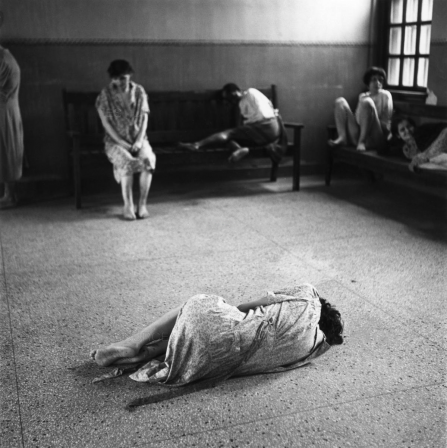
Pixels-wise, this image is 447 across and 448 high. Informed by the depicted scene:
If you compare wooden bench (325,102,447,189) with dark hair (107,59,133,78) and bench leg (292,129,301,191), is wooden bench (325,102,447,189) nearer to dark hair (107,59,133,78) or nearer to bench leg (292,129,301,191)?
bench leg (292,129,301,191)

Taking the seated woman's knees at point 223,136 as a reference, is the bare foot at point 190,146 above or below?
below

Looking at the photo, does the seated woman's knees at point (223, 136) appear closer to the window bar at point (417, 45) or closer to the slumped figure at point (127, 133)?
the slumped figure at point (127, 133)

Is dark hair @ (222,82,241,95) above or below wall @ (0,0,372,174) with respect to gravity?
below

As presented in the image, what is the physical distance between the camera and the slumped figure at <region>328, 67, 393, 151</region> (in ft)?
21.8

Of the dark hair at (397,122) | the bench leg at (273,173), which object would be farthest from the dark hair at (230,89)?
the dark hair at (397,122)

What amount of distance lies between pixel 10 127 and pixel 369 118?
3.54 metres

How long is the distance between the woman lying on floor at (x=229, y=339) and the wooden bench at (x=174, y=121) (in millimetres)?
3631

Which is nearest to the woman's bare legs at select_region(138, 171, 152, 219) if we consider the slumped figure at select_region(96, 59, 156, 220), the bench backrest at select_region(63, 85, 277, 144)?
the slumped figure at select_region(96, 59, 156, 220)

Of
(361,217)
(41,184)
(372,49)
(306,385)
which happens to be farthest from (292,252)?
(372,49)

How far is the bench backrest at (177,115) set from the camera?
677 cm

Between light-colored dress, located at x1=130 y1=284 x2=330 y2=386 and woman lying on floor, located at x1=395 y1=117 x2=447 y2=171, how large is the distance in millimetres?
3159

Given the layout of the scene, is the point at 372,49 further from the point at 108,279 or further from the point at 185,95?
the point at 108,279

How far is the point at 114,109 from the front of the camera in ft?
19.7

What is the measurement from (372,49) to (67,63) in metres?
3.62
